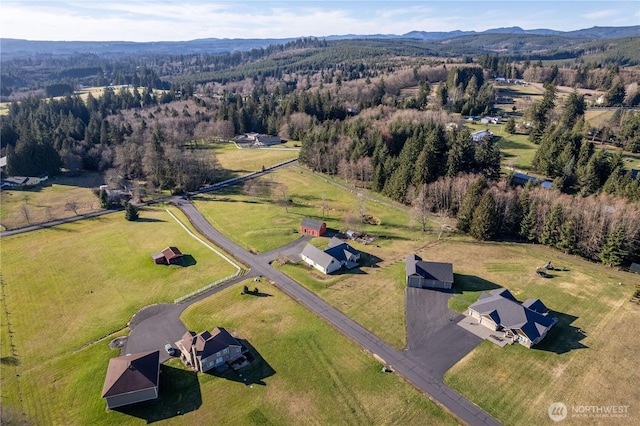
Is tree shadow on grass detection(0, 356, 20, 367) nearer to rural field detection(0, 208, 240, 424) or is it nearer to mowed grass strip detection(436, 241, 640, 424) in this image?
rural field detection(0, 208, 240, 424)

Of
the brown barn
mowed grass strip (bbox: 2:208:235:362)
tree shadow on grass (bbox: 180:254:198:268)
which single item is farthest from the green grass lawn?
tree shadow on grass (bbox: 180:254:198:268)

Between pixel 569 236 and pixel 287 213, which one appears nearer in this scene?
pixel 569 236

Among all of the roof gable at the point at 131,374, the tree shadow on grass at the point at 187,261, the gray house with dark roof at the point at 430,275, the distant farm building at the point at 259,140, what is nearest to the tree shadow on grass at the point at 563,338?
the gray house with dark roof at the point at 430,275

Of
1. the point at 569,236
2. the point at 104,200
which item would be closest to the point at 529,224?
the point at 569,236

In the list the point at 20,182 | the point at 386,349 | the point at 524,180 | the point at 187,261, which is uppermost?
the point at 524,180

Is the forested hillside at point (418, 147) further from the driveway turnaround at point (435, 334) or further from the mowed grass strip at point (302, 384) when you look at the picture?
the mowed grass strip at point (302, 384)

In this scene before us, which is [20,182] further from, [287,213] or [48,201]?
[287,213]

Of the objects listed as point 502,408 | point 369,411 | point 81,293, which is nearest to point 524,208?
point 502,408

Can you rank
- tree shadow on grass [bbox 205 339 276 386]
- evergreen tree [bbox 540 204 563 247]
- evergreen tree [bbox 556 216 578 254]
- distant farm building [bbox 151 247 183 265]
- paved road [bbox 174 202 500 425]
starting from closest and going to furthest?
paved road [bbox 174 202 500 425]
tree shadow on grass [bbox 205 339 276 386]
evergreen tree [bbox 556 216 578 254]
distant farm building [bbox 151 247 183 265]
evergreen tree [bbox 540 204 563 247]
